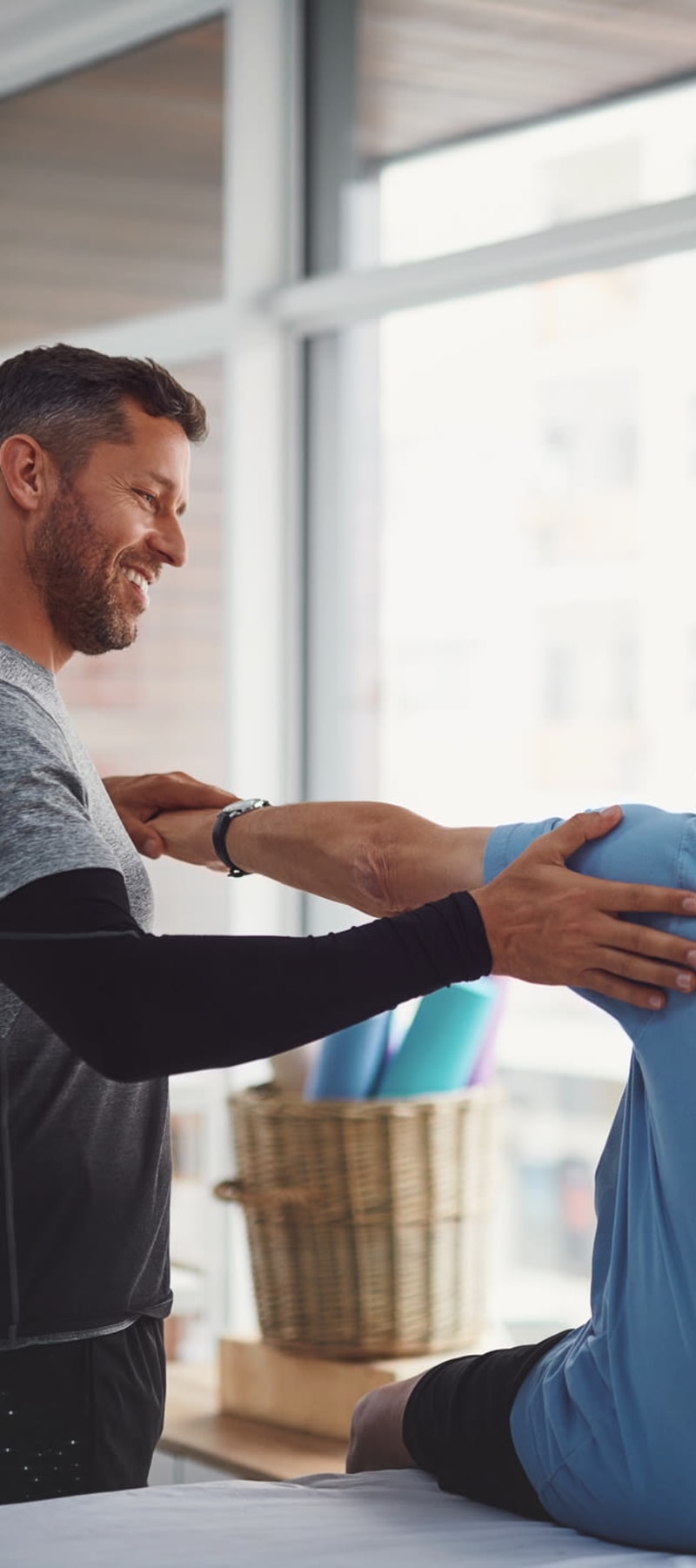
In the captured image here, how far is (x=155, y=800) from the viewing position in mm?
2092

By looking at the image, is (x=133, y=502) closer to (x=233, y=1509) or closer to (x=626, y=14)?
(x=233, y=1509)

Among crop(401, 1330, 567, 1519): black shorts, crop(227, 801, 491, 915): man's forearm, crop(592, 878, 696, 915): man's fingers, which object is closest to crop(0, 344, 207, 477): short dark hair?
crop(227, 801, 491, 915): man's forearm

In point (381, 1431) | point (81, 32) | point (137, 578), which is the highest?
point (81, 32)

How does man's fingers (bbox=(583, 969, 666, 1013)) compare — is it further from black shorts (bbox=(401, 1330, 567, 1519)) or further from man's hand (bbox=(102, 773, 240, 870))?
man's hand (bbox=(102, 773, 240, 870))

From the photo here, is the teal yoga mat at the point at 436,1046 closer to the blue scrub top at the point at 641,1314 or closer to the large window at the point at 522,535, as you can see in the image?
the large window at the point at 522,535

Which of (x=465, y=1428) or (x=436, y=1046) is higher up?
(x=436, y=1046)

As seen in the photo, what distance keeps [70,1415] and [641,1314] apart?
0.51 metres

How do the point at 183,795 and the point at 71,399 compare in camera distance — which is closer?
the point at 71,399

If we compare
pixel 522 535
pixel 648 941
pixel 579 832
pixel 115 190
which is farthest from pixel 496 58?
pixel 648 941

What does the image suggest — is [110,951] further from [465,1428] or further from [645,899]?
[465,1428]

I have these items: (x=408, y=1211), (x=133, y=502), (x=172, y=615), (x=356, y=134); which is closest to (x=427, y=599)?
(x=172, y=615)

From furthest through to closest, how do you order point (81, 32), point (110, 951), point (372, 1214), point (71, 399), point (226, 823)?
point (81, 32) → point (372, 1214) → point (226, 823) → point (71, 399) → point (110, 951)

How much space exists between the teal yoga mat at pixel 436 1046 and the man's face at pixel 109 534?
3.30 feet

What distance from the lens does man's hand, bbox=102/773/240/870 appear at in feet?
6.79
